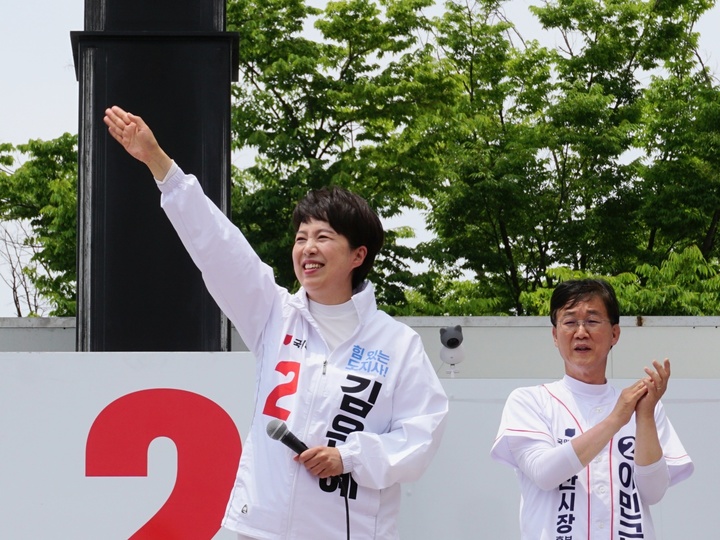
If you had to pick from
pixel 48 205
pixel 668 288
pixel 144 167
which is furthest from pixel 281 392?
pixel 48 205

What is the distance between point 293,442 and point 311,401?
14 cm

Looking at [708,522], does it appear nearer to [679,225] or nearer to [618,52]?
[679,225]

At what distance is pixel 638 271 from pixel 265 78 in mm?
7518

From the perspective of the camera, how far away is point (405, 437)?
7.54 ft

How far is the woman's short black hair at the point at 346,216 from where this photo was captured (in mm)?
2406

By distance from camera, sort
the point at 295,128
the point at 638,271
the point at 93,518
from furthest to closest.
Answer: the point at 295,128 → the point at 638,271 → the point at 93,518

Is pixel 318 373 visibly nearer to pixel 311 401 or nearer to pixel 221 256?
pixel 311 401

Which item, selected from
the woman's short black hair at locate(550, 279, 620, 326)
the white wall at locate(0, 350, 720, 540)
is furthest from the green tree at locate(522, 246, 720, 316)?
the woman's short black hair at locate(550, 279, 620, 326)

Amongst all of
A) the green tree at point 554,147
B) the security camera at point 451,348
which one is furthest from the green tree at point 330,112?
the security camera at point 451,348

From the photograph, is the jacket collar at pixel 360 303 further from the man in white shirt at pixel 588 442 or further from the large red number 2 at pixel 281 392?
the man in white shirt at pixel 588 442

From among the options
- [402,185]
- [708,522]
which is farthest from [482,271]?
[708,522]

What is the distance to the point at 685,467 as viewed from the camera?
2596mm

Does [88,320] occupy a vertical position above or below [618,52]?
below

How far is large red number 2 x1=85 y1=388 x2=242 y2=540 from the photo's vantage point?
10.5 ft
